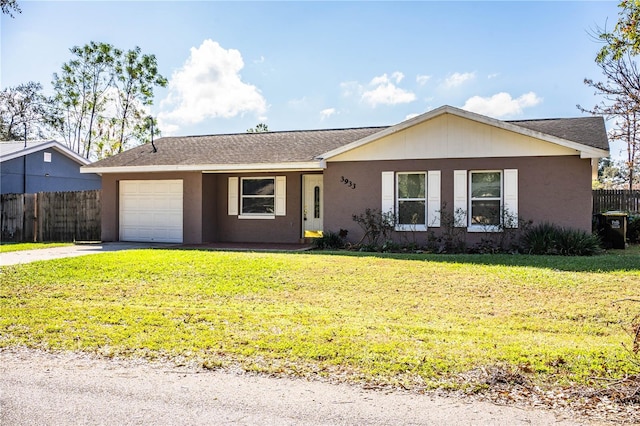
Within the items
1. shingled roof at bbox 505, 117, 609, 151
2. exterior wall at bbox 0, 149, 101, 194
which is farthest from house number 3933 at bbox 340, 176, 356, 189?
exterior wall at bbox 0, 149, 101, 194

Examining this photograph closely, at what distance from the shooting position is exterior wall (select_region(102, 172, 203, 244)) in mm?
17359

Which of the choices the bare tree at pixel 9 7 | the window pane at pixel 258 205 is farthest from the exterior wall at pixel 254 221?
the bare tree at pixel 9 7

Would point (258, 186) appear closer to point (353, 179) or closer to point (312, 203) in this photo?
point (312, 203)

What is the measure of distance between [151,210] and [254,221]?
354 centimetres

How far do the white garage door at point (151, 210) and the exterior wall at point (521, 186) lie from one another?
5.54 metres

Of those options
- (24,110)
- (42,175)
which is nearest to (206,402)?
(42,175)

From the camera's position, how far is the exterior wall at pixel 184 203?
17.4 meters

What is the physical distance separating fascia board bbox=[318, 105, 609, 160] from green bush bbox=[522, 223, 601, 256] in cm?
196

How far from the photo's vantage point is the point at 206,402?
4.24 meters

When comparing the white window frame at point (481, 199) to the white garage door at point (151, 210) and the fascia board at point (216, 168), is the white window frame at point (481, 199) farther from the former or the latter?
the white garage door at point (151, 210)

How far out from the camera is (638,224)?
16.5 metres

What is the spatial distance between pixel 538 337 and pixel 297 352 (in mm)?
2813

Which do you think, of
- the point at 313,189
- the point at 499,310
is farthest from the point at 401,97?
the point at 499,310

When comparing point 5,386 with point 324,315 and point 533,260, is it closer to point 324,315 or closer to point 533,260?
point 324,315
